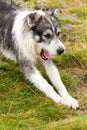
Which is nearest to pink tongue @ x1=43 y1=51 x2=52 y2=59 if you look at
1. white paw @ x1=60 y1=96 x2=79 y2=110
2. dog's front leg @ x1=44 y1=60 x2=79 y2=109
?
dog's front leg @ x1=44 y1=60 x2=79 y2=109

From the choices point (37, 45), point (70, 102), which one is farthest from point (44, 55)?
point (70, 102)

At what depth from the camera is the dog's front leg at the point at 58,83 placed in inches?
194

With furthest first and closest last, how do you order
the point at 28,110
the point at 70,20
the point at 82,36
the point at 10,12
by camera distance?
the point at 70,20 → the point at 82,36 → the point at 10,12 → the point at 28,110

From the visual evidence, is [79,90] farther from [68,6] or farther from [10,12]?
[68,6]

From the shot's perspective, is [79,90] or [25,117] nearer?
[25,117]

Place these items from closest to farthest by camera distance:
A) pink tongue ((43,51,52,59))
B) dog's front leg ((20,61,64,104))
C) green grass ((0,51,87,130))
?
green grass ((0,51,87,130)) < dog's front leg ((20,61,64,104)) < pink tongue ((43,51,52,59))

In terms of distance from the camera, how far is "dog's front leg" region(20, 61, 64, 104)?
5.05 metres

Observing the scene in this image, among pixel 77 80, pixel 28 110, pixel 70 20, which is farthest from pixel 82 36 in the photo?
pixel 28 110

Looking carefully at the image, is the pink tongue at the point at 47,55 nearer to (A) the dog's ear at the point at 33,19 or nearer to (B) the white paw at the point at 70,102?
A: (A) the dog's ear at the point at 33,19

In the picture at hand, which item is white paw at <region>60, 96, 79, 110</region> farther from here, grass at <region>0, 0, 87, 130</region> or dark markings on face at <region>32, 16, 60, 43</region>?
dark markings on face at <region>32, 16, 60, 43</region>

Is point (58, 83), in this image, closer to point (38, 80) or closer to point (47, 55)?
point (38, 80)

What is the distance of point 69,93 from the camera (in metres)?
5.21

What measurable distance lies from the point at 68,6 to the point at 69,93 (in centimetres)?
289

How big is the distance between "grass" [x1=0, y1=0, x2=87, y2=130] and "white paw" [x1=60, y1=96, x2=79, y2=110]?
0.20ft
